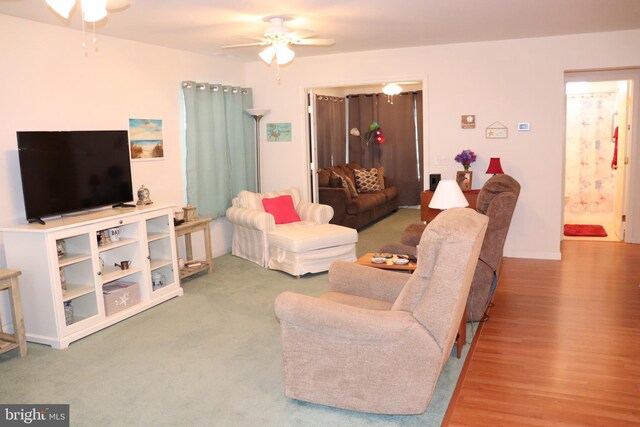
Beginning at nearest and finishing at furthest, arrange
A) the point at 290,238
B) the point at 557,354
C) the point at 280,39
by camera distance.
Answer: the point at 557,354 < the point at 280,39 < the point at 290,238

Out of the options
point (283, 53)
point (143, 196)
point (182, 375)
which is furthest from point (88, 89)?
point (182, 375)

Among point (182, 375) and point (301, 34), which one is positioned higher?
point (301, 34)

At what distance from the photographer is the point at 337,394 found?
2701 mm

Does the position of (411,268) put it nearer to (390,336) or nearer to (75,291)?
(390,336)

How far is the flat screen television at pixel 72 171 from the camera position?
3835 millimetres

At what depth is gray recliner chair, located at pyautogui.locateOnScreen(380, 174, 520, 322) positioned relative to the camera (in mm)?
3709

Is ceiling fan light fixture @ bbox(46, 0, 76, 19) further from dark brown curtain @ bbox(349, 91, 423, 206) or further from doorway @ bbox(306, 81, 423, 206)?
dark brown curtain @ bbox(349, 91, 423, 206)

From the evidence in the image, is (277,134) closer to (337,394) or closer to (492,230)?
(492,230)

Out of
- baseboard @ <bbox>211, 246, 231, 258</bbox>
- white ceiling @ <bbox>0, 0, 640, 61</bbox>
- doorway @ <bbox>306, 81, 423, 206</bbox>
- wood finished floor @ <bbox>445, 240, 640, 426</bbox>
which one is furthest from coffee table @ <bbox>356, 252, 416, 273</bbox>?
doorway @ <bbox>306, 81, 423, 206</bbox>

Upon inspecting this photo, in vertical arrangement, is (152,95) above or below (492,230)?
above

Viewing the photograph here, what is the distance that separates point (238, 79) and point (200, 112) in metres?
1.01

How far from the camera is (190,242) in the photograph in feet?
18.6

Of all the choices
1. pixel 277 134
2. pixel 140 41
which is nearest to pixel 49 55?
pixel 140 41

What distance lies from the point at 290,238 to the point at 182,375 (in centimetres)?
225
